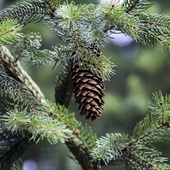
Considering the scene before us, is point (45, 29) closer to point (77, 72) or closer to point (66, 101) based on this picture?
point (66, 101)

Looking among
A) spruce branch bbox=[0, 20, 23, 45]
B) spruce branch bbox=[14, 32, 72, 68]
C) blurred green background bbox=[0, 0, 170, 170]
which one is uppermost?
blurred green background bbox=[0, 0, 170, 170]

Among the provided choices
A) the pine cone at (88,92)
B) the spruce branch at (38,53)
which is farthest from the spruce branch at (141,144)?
the spruce branch at (38,53)

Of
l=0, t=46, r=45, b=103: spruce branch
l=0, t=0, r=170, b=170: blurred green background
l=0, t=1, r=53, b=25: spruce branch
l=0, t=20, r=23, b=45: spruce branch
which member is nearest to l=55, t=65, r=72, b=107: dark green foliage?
l=0, t=46, r=45, b=103: spruce branch

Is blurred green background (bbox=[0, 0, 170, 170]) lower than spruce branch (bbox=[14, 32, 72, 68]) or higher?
higher

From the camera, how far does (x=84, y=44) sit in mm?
761

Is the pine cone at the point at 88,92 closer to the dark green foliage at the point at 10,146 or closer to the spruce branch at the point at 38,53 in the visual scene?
the spruce branch at the point at 38,53

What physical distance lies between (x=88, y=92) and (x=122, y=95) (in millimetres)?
1496

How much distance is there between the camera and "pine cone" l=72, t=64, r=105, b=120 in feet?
2.58

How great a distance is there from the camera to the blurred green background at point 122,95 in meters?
2.03

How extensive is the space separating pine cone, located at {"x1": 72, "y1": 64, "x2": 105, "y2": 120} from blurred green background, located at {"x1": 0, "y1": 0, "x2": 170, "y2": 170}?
1.16 m

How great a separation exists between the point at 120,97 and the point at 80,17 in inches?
57.4

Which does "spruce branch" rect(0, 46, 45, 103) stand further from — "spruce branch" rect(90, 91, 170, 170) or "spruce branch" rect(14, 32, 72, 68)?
"spruce branch" rect(90, 91, 170, 170)

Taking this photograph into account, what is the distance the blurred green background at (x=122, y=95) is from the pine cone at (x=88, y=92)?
45.7 inches

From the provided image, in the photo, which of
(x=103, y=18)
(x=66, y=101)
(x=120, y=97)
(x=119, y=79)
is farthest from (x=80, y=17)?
(x=119, y=79)
